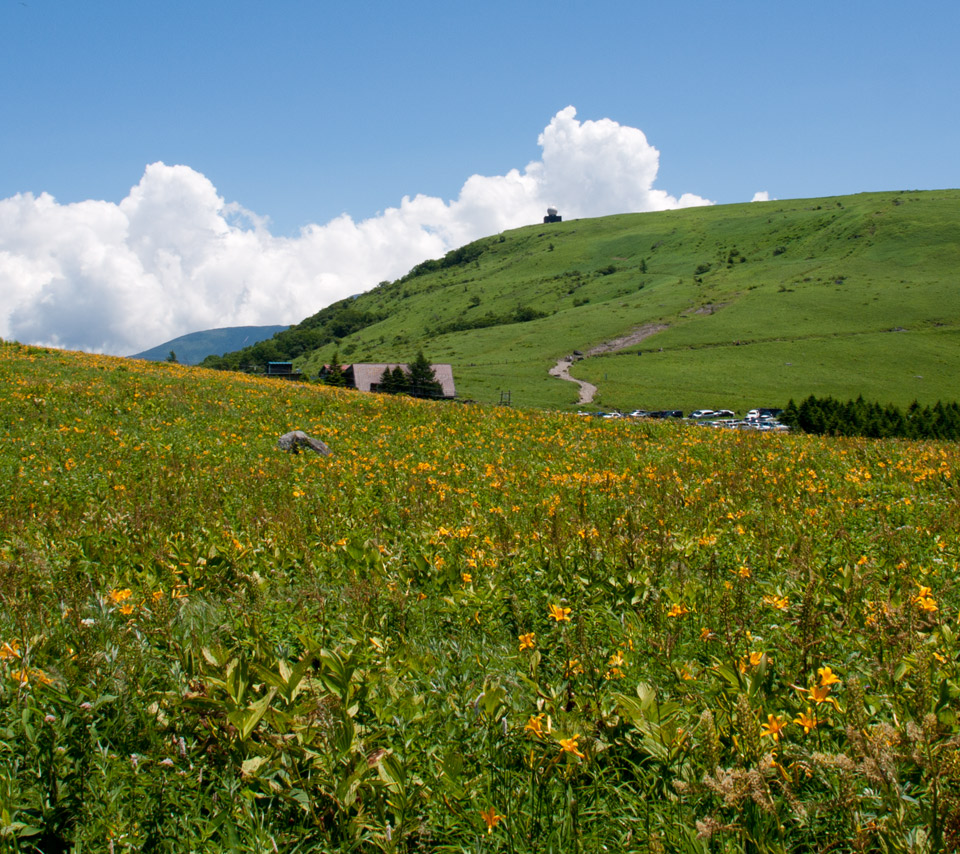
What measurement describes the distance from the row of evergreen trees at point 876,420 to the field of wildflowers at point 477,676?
44770 millimetres

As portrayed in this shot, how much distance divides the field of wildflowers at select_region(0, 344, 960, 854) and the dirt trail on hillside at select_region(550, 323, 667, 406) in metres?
87.6

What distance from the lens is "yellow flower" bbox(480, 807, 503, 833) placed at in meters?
2.34

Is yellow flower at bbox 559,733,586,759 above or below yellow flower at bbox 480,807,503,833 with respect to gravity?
above

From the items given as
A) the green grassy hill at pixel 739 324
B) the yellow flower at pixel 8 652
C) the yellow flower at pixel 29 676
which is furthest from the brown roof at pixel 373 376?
the yellow flower at pixel 29 676

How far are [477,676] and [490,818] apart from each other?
1.22 meters

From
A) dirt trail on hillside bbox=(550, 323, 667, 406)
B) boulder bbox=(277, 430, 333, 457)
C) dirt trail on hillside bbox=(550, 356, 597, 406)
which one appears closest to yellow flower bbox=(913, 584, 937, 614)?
boulder bbox=(277, 430, 333, 457)

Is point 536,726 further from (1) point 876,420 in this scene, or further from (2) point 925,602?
(1) point 876,420

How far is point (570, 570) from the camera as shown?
516cm

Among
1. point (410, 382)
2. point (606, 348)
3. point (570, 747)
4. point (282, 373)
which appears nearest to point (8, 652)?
point (570, 747)

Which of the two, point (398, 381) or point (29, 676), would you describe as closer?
point (29, 676)

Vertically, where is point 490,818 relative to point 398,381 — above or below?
below

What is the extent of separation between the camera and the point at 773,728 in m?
2.69

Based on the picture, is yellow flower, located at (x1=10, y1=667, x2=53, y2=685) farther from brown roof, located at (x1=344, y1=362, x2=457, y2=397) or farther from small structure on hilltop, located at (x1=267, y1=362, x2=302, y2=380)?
brown roof, located at (x1=344, y1=362, x2=457, y2=397)

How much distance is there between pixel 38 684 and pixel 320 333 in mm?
205819
